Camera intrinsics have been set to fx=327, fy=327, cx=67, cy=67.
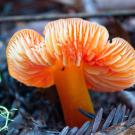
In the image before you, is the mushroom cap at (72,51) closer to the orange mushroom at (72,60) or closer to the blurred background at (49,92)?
the orange mushroom at (72,60)

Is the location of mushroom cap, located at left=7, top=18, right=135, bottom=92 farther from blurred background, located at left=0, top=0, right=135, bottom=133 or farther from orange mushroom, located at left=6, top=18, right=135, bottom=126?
blurred background, located at left=0, top=0, right=135, bottom=133

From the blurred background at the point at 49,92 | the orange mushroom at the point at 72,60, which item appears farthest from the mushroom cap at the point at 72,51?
the blurred background at the point at 49,92

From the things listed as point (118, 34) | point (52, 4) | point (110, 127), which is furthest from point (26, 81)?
point (52, 4)

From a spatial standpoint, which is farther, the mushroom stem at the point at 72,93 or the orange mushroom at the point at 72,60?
the mushroom stem at the point at 72,93

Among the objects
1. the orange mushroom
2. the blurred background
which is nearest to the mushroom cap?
the orange mushroom

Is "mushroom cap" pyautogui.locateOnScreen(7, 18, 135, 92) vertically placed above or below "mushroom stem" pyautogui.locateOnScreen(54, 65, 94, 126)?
above

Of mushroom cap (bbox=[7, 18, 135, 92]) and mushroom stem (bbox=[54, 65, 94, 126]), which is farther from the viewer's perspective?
mushroom stem (bbox=[54, 65, 94, 126])

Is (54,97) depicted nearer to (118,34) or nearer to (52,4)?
(118,34)
